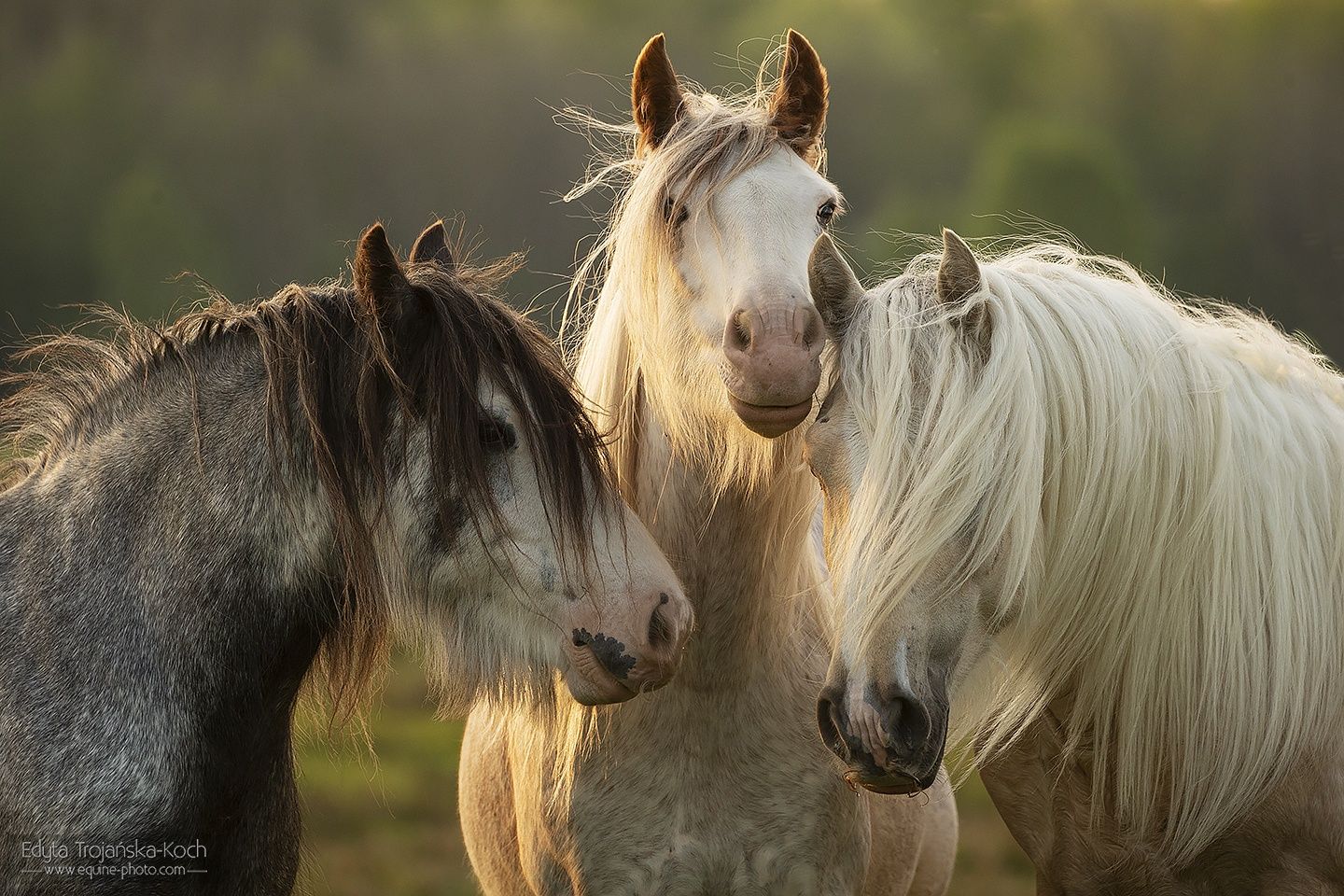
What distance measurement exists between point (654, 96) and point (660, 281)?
0.59 m

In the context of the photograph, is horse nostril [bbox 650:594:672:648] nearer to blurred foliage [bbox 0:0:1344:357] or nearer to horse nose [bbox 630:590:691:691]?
horse nose [bbox 630:590:691:691]

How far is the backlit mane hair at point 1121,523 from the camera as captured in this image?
95.7 inches

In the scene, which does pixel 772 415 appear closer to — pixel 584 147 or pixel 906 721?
pixel 906 721

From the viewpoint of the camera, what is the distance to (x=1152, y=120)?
66.6ft

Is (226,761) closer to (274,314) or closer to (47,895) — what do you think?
(47,895)

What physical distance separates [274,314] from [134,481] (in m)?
0.47

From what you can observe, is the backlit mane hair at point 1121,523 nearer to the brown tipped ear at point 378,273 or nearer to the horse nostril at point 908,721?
the horse nostril at point 908,721

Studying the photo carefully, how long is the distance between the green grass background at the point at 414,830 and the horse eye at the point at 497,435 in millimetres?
4369

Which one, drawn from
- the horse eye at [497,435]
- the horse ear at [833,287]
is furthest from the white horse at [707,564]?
the horse eye at [497,435]

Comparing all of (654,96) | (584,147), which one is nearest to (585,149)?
(584,147)

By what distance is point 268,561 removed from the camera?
8.01ft

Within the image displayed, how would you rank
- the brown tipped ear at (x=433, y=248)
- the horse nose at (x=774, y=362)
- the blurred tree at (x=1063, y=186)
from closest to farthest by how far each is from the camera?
the horse nose at (x=774, y=362) → the brown tipped ear at (x=433, y=248) → the blurred tree at (x=1063, y=186)

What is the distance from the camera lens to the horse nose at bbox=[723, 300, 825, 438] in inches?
103

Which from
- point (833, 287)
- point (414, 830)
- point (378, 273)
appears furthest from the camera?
point (414, 830)
